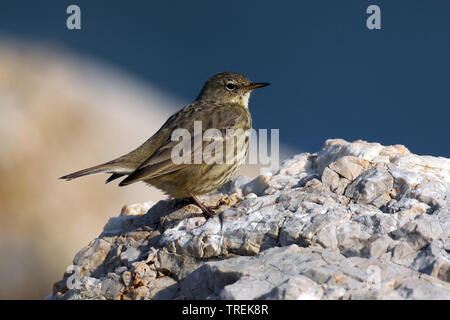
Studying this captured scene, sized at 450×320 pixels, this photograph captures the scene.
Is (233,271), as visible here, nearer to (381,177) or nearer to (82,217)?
(381,177)

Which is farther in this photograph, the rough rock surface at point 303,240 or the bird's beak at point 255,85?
the bird's beak at point 255,85

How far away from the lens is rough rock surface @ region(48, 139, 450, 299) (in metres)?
3.45

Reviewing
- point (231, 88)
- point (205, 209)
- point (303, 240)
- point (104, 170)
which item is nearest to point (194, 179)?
point (205, 209)

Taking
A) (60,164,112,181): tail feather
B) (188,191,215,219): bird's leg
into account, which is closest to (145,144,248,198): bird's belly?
(188,191,215,219): bird's leg

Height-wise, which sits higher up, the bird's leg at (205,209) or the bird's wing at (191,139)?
the bird's wing at (191,139)

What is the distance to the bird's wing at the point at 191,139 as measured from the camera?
5.90 metres

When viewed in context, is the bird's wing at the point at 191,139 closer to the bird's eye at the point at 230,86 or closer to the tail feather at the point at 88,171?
the tail feather at the point at 88,171

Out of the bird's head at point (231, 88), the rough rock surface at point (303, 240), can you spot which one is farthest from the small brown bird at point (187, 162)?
the rough rock surface at point (303, 240)

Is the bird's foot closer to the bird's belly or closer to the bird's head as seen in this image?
the bird's belly

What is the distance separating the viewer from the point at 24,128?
9.58 m

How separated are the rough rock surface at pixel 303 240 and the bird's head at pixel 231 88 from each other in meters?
1.87

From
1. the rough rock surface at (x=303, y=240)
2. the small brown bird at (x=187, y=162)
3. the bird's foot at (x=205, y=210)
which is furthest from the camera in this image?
the small brown bird at (x=187, y=162)

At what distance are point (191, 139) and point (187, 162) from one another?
0.37 metres
